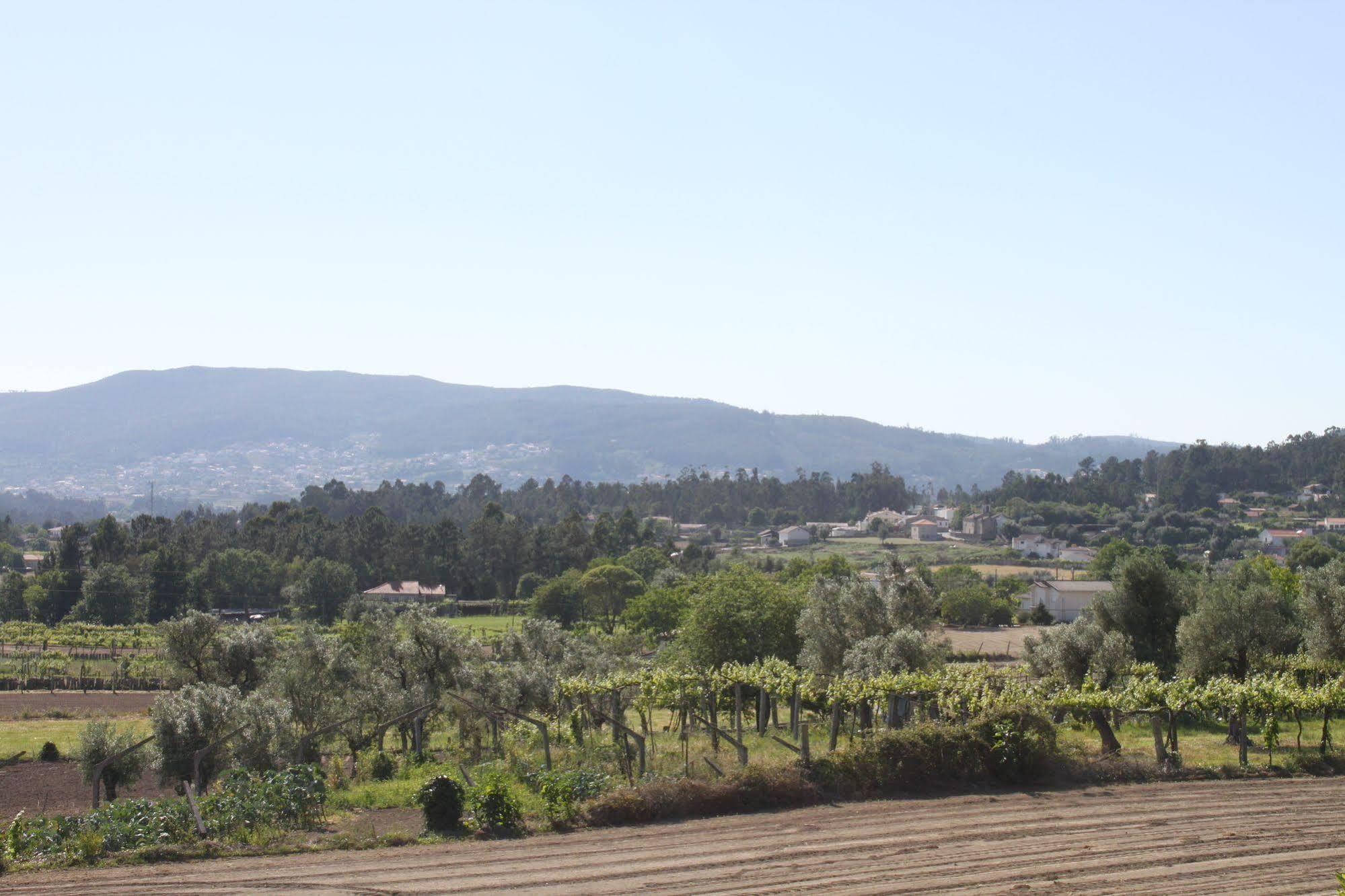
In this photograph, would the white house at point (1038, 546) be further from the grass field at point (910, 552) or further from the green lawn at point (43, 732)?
the green lawn at point (43, 732)

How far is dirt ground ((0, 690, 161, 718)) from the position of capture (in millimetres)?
41625

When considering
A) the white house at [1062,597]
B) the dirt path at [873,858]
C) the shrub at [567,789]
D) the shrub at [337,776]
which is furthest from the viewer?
the white house at [1062,597]

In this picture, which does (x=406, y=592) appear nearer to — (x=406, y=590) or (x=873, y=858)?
(x=406, y=590)

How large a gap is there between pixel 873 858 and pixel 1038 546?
428 feet

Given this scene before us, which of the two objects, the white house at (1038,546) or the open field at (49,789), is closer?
the open field at (49,789)

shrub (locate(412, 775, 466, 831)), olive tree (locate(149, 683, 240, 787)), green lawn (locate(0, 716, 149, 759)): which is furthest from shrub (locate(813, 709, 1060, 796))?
green lawn (locate(0, 716, 149, 759))

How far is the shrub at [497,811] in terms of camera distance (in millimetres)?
15633

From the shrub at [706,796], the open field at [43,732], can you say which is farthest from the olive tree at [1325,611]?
the open field at [43,732]

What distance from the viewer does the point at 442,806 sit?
15750 mm

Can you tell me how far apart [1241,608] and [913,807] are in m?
17.8

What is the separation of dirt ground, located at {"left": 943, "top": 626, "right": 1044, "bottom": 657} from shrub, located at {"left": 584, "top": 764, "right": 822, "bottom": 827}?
30.1m

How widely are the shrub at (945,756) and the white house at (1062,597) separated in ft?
189

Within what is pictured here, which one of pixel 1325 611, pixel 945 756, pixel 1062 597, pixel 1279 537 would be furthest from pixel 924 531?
pixel 945 756

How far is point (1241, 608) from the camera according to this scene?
2945 centimetres
